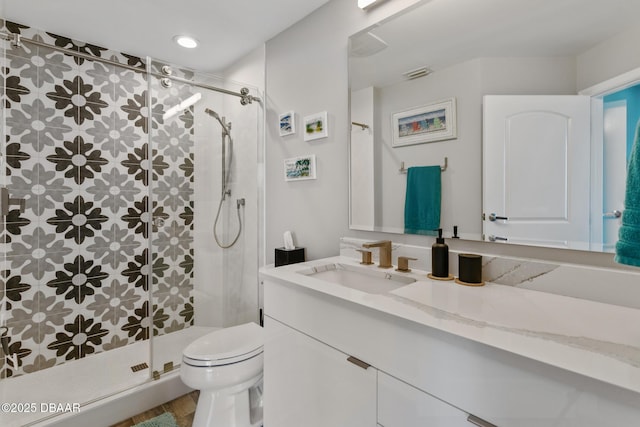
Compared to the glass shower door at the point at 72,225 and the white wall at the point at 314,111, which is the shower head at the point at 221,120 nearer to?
the white wall at the point at 314,111

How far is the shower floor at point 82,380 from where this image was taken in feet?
5.27

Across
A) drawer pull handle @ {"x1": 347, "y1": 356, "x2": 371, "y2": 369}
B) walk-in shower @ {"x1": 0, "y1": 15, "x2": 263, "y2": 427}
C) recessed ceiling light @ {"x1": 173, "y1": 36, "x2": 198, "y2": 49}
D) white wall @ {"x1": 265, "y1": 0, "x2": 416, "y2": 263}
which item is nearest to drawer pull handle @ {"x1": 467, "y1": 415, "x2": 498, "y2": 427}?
drawer pull handle @ {"x1": 347, "y1": 356, "x2": 371, "y2": 369}

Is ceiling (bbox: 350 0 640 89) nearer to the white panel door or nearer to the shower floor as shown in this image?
the white panel door

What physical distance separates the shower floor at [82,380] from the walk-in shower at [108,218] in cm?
1

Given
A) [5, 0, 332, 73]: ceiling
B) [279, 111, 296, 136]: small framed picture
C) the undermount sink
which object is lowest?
the undermount sink

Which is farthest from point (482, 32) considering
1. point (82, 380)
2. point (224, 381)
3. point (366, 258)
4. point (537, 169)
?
point (82, 380)

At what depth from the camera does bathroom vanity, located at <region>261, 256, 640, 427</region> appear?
0.55 meters

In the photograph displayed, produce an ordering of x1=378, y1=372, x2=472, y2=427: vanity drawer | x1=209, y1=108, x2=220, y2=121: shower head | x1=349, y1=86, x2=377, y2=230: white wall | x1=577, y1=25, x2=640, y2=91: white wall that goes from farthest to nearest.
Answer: x1=209, y1=108, x2=220, y2=121: shower head → x1=349, y1=86, x2=377, y2=230: white wall → x1=577, y1=25, x2=640, y2=91: white wall → x1=378, y1=372, x2=472, y2=427: vanity drawer

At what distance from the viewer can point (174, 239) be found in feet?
6.31

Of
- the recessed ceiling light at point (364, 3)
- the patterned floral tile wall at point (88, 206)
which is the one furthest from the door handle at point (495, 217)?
the patterned floral tile wall at point (88, 206)

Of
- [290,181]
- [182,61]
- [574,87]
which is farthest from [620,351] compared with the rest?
[182,61]

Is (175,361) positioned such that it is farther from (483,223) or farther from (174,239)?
(483,223)

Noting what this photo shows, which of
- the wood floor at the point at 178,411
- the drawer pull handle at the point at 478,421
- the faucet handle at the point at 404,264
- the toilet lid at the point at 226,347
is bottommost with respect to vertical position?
the wood floor at the point at 178,411

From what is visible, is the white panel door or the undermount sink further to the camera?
the undermount sink
